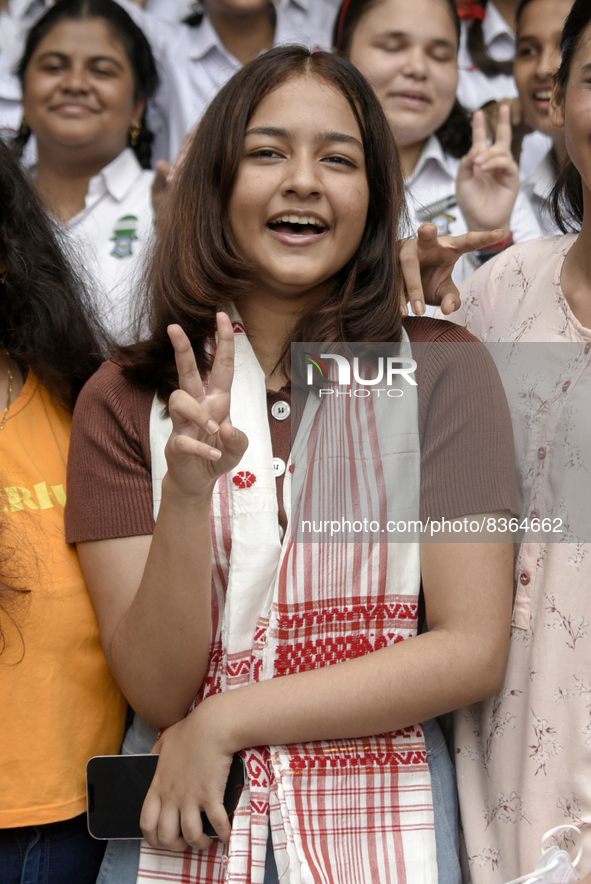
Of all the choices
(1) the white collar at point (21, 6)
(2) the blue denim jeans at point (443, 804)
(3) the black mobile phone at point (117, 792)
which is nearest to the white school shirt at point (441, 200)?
(1) the white collar at point (21, 6)

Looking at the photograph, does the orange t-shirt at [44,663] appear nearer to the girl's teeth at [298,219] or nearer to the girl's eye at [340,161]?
the girl's teeth at [298,219]

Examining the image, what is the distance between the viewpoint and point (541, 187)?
2.01 m

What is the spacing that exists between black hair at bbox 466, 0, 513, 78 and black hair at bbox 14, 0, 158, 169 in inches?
30.7

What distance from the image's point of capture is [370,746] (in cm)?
116

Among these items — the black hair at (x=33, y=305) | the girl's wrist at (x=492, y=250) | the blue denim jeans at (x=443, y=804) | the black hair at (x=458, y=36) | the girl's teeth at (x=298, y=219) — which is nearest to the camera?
the blue denim jeans at (x=443, y=804)

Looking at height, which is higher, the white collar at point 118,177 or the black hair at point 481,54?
the black hair at point 481,54

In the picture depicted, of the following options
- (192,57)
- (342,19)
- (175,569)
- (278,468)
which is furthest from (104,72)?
(175,569)

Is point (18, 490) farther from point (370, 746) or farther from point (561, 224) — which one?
point (561, 224)

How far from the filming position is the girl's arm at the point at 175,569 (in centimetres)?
103

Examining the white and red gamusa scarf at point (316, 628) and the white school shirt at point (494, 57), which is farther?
the white school shirt at point (494, 57)

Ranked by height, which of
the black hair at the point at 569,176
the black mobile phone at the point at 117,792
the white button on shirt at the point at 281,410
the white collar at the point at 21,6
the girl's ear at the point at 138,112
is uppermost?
the white collar at the point at 21,6

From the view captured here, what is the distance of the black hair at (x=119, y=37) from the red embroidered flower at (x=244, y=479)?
1.17 metres

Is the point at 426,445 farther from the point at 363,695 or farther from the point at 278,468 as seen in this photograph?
the point at 363,695

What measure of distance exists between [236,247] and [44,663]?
0.70 m
